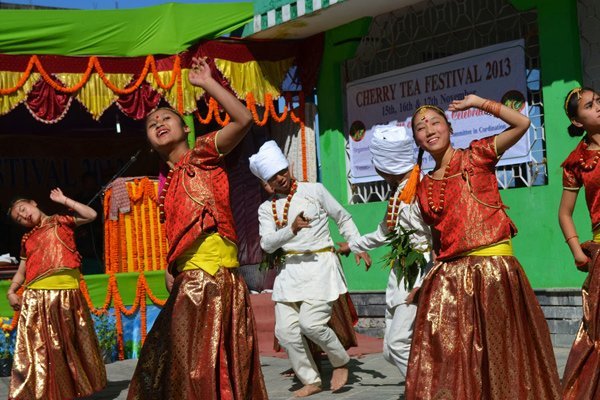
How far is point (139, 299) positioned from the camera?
11.1 m

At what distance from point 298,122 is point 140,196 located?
2.06m

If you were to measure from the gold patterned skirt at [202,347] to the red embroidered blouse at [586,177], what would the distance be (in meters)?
2.05

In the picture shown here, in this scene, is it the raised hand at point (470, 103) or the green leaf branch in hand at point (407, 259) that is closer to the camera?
the raised hand at point (470, 103)

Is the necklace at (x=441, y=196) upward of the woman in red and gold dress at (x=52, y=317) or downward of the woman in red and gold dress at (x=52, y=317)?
upward

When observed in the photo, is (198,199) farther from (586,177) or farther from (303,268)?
(303,268)

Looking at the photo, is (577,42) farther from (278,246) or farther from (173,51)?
(173,51)

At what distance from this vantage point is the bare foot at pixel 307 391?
7.69m

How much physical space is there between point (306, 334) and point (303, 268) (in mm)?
476

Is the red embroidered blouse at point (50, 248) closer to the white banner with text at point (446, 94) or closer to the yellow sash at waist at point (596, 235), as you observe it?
the white banner with text at point (446, 94)

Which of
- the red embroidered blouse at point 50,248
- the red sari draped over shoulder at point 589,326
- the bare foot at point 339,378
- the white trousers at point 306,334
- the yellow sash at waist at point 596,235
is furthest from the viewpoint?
the red embroidered blouse at point 50,248

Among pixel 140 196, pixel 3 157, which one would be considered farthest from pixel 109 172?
pixel 140 196

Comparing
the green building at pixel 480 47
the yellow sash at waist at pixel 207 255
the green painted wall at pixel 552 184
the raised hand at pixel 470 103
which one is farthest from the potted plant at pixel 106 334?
the raised hand at pixel 470 103

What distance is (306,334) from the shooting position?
7.66m

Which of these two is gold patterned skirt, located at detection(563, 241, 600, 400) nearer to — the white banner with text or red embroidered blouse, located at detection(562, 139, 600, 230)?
red embroidered blouse, located at detection(562, 139, 600, 230)
